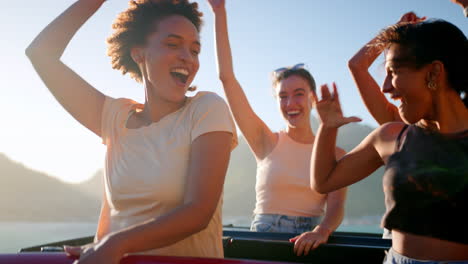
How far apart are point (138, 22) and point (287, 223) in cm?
151

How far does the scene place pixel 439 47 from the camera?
5.08 feet

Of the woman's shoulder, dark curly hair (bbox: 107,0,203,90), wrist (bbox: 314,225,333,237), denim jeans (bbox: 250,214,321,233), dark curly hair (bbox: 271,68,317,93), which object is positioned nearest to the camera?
the woman's shoulder

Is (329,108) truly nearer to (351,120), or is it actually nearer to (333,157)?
(351,120)

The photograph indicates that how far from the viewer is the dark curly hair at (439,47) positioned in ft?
5.04

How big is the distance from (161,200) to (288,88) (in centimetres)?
193

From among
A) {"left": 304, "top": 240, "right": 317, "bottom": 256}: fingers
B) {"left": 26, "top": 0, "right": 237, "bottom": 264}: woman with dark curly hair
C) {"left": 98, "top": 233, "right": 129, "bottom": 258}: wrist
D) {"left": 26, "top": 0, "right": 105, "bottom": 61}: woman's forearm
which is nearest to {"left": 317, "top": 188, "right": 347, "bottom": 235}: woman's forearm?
{"left": 304, "top": 240, "right": 317, "bottom": 256}: fingers

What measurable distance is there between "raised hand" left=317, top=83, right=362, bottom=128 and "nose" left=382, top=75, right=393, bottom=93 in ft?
0.60

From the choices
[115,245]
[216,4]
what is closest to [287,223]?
[216,4]

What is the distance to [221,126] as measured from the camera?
4.82 feet

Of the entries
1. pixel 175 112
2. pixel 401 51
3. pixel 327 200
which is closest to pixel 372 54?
pixel 401 51

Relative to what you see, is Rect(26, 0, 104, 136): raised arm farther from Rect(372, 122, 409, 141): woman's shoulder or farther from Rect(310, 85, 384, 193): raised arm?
Rect(372, 122, 409, 141): woman's shoulder

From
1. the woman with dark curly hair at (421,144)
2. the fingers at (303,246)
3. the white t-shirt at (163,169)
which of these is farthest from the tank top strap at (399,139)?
the fingers at (303,246)

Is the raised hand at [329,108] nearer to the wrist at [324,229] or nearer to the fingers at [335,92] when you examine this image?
the fingers at [335,92]

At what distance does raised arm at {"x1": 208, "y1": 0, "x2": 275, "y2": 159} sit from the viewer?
245 cm
